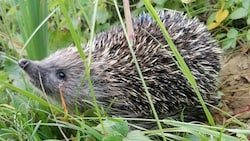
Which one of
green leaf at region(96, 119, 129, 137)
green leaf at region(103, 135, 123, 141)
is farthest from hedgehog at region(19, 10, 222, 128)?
green leaf at region(103, 135, 123, 141)

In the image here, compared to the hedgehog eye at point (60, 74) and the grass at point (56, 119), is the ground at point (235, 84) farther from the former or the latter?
the hedgehog eye at point (60, 74)

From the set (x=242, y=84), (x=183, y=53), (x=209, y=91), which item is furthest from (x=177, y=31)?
(x=242, y=84)

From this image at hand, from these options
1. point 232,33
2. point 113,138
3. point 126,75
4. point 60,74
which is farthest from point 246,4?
point 113,138

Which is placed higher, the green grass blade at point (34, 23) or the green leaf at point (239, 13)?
the green grass blade at point (34, 23)

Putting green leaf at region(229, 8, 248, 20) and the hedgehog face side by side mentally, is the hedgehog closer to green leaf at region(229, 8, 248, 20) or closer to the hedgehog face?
the hedgehog face

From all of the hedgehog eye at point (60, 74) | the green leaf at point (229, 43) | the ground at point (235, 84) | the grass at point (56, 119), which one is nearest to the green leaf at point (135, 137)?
the grass at point (56, 119)

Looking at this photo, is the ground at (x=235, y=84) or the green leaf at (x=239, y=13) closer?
the ground at (x=235, y=84)

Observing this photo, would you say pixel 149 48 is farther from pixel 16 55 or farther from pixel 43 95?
pixel 16 55

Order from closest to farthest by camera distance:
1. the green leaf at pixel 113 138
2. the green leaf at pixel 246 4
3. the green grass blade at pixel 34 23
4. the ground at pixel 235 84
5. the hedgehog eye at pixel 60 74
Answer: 1. the green leaf at pixel 113 138
2. the green grass blade at pixel 34 23
3. the hedgehog eye at pixel 60 74
4. the ground at pixel 235 84
5. the green leaf at pixel 246 4
